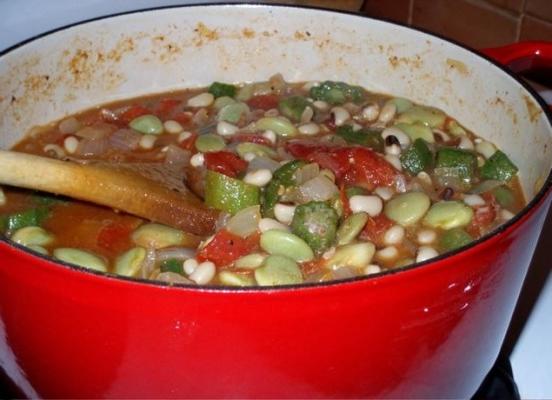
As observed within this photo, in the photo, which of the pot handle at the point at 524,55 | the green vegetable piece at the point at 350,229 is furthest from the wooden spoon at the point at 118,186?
the pot handle at the point at 524,55

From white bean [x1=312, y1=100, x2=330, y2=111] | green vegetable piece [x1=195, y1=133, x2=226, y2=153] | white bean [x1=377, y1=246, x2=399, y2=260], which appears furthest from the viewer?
white bean [x1=312, y1=100, x2=330, y2=111]

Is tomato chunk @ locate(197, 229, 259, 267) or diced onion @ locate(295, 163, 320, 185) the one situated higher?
diced onion @ locate(295, 163, 320, 185)

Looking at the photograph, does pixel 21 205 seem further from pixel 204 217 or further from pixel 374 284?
pixel 374 284

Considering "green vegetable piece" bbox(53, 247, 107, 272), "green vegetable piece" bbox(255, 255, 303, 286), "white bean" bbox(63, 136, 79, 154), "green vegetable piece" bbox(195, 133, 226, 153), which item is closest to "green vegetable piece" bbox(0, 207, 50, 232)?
"green vegetable piece" bbox(53, 247, 107, 272)

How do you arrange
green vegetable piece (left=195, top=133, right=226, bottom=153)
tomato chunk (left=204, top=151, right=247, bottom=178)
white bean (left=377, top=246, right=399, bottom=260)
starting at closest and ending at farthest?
1. white bean (left=377, top=246, right=399, bottom=260)
2. tomato chunk (left=204, top=151, right=247, bottom=178)
3. green vegetable piece (left=195, top=133, right=226, bottom=153)

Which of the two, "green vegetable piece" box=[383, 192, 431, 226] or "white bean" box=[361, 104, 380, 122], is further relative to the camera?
"white bean" box=[361, 104, 380, 122]

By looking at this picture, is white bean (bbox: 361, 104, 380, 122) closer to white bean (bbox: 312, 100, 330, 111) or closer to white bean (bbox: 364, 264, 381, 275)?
white bean (bbox: 312, 100, 330, 111)
